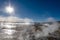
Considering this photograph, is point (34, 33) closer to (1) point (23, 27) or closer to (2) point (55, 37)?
(1) point (23, 27)

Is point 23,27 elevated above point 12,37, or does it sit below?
above

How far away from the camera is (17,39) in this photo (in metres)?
1.72

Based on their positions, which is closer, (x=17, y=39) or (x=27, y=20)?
(x=27, y=20)

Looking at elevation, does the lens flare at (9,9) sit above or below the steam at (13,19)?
above

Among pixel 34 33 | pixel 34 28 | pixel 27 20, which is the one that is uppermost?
pixel 27 20

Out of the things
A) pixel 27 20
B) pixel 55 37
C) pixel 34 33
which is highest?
pixel 27 20

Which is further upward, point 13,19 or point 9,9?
point 9,9

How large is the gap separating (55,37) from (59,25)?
290 millimetres

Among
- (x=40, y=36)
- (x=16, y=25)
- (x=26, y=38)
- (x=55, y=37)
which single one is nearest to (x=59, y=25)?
(x=55, y=37)

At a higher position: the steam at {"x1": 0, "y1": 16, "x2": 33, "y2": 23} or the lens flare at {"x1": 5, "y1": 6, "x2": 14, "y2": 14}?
the lens flare at {"x1": 5, "y1": 6, "x2": 14, "y2": 14}

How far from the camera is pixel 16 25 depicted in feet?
5.43

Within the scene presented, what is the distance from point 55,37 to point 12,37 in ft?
3.25

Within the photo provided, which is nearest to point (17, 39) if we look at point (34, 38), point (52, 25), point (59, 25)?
point (34, 38)

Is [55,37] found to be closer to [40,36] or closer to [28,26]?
[40,36]
